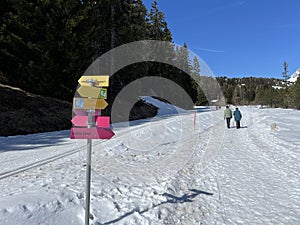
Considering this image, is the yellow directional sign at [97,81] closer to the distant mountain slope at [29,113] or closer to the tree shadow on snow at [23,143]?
the tree shadow on snow at [23,143]

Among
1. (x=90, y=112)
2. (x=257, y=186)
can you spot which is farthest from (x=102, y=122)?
(x=257, y=186)

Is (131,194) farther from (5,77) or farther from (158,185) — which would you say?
(5,77)

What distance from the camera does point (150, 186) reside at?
5.53 m

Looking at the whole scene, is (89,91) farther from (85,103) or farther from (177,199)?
(177,199)

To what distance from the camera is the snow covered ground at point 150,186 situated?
4.05m

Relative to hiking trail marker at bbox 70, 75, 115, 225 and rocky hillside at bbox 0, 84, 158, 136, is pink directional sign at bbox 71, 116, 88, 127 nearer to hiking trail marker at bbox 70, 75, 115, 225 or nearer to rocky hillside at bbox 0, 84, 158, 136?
hiking trail marker at bbox 70, 75, 115, 225

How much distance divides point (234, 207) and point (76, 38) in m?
16.7

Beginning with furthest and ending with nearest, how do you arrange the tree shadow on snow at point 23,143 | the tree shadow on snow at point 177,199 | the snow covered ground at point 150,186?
the tree shadow on snow at point 23,143, the tree shadow on snow at point 177,199, the snow covered ground at point 150,186

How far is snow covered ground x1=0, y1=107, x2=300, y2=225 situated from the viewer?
4.05m

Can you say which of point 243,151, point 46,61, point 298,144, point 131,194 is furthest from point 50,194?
point 46,61

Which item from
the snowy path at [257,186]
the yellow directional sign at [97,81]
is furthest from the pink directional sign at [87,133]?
the snowy path at [257,186]

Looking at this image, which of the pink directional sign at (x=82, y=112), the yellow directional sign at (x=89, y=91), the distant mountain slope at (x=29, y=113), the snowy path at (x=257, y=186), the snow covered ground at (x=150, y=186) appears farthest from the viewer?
the distant mountain slope at (x=29, y=113)

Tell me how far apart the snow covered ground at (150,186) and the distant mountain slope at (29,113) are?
3848 mm

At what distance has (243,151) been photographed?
32.1 ft
